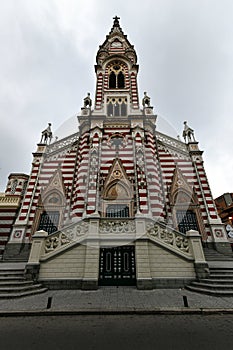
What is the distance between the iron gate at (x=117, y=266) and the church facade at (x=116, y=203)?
0.14 ft

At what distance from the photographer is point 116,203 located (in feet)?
45.5

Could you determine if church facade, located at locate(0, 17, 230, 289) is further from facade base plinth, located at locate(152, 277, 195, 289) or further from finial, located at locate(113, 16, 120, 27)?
finial, located at locate(113, 16, 120, 27)

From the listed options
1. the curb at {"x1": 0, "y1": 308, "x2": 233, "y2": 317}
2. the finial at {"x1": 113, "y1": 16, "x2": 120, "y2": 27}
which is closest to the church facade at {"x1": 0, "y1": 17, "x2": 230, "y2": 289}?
the curb at {"x1": 0, "y1": 308, "x2": 233, "y2": 317}

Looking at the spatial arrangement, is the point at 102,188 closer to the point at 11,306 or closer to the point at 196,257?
the point at 196,257

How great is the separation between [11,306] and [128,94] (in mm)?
20572

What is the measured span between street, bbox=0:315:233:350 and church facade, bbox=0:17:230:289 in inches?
112

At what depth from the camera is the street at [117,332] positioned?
145 inches

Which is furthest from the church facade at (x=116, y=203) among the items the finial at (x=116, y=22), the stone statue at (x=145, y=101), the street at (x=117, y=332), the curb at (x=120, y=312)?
the finial at (x=116, y=22)

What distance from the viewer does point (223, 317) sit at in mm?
5027

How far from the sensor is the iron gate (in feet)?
26.8

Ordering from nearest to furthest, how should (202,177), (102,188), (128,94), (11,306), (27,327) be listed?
1. (27,327)
2. (11,306)
3. (102,188)
4. (202,177)
5. (128,94)

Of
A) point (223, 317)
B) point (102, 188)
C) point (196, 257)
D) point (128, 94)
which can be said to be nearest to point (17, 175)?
point (102, 188)

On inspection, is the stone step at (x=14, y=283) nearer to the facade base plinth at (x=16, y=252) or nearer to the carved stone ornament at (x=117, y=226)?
the carved stone ornament at (x=117, y=226)

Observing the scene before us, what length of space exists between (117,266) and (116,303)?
2561 millimetres
